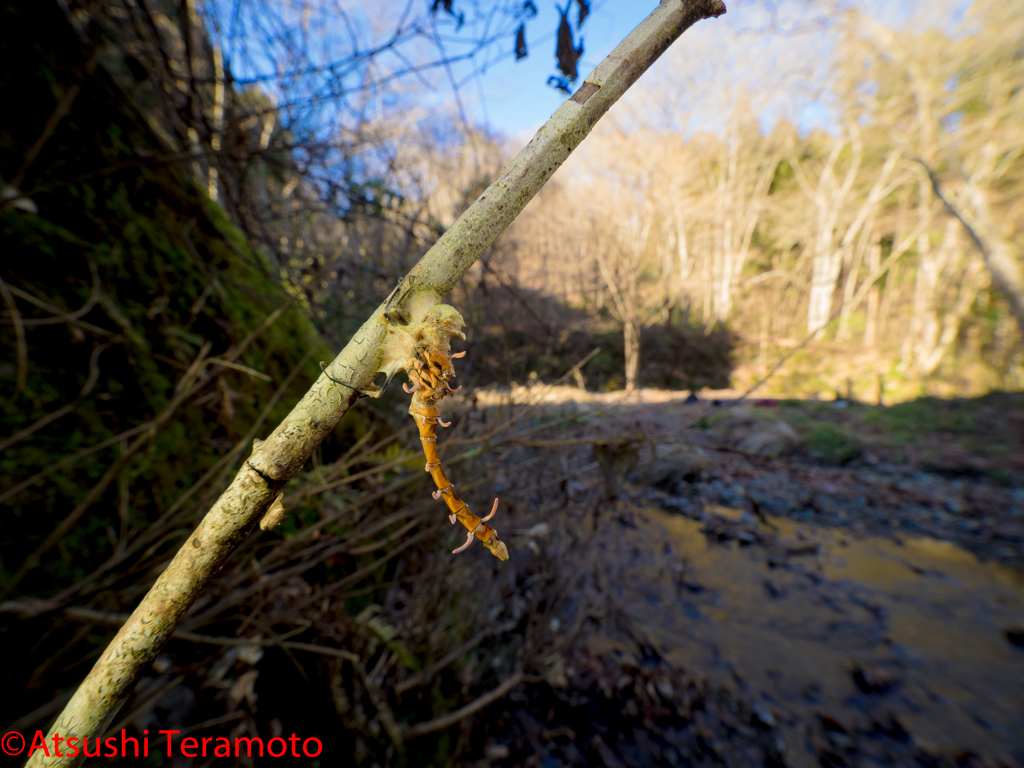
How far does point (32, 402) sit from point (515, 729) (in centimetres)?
295

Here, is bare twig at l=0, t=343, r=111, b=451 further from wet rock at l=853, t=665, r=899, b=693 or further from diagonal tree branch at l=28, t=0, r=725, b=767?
wet rock at l=853, t=665, r=899, b=693

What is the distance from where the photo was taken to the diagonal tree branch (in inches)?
12.7

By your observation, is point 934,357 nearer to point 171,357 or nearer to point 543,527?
point 543,527

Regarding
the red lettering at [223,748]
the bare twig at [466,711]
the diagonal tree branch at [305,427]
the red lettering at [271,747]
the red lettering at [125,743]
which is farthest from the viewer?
the bare twig at [466,711]

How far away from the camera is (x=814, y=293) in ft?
56.4

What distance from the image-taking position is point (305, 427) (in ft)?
1.08

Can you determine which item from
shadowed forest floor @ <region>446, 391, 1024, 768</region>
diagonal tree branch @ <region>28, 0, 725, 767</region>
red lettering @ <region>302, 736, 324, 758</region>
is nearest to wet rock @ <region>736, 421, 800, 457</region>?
shadowed forest floor @ <region>446, 391, 1024, 768</region>

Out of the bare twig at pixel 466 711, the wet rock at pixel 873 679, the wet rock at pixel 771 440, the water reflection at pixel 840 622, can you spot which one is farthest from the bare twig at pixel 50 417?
the wet rock at pixel 771 440

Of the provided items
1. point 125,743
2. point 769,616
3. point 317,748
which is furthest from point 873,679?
point 125,743

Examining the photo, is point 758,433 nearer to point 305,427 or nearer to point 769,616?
point 769,616

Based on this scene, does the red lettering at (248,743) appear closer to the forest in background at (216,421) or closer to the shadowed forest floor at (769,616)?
the forest in background at (216,421)

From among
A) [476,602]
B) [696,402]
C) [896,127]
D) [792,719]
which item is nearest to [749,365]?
[696,402]

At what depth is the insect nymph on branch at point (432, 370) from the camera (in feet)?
1.19

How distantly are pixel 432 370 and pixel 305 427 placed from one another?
0.12 metres
